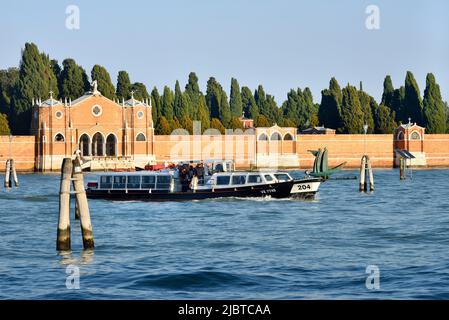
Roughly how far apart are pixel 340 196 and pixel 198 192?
869 centimetres

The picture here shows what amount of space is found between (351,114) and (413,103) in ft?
19.7

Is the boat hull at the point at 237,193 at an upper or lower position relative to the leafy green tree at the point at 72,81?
lower

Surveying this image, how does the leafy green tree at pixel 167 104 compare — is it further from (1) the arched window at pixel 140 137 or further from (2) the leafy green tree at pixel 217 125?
(1) the arched window at pixel 140 137

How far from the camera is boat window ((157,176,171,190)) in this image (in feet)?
116

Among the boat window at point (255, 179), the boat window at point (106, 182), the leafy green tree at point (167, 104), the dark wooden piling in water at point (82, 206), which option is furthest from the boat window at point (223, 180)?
the leafy green tree at point (167, 104)

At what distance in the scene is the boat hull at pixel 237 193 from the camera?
34594 millimetres

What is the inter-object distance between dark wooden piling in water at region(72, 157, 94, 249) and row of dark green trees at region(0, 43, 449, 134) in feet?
182

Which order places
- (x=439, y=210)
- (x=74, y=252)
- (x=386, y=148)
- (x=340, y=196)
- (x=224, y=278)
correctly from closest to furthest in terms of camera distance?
(x=224, y=278)
(x=74, y=252)
(x=439, y=210)
(x=340, y=196)
(x=386, y=148)

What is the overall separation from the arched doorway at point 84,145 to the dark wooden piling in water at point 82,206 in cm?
5289

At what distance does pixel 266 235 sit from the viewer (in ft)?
78.8

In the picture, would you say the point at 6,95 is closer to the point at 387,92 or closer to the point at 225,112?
the point at 225,112

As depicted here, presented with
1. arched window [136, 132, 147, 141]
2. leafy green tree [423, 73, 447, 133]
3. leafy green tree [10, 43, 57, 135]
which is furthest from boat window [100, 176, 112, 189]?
leafy green tree [423, 73, 447, 133]
